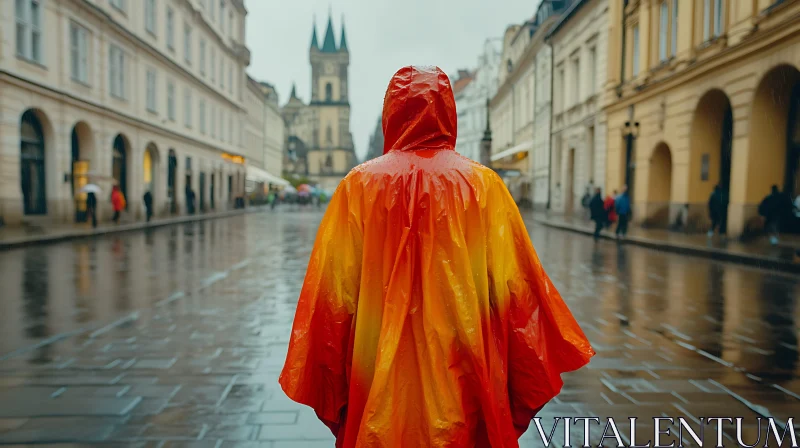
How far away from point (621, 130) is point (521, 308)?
1015 inches

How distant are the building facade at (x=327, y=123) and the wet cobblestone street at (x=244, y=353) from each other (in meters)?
104

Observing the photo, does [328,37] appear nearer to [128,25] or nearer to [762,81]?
[128,25]

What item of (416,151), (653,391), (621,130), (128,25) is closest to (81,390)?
(416,151)

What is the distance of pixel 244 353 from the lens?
5441 mm

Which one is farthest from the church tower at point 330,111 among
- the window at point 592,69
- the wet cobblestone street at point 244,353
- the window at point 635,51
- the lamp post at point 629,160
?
the wet cobblestone street at point 244,353

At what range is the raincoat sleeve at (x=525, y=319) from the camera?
2.31 meters

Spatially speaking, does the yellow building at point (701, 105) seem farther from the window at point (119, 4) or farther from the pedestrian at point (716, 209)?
the window at point (119, 4)

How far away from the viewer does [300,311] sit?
2.35 m

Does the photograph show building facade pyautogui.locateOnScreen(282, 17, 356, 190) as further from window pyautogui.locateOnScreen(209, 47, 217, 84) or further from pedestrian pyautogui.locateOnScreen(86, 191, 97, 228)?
pedestrian pyautogui.locateOnScreen(86, 191, 97, 228)

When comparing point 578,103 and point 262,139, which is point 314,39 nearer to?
point 262,139

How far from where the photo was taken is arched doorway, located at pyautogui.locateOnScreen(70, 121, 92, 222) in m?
23.5

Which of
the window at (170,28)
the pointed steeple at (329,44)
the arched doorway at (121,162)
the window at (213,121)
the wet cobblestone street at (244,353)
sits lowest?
the wet cobblestone street at (244,353)

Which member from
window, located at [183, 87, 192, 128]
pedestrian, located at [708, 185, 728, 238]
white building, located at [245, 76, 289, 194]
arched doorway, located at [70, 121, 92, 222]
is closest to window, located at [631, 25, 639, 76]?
pedestrian, located at [708, 185, 728, 238]

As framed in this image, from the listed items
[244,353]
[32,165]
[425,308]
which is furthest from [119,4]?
[425,308]
